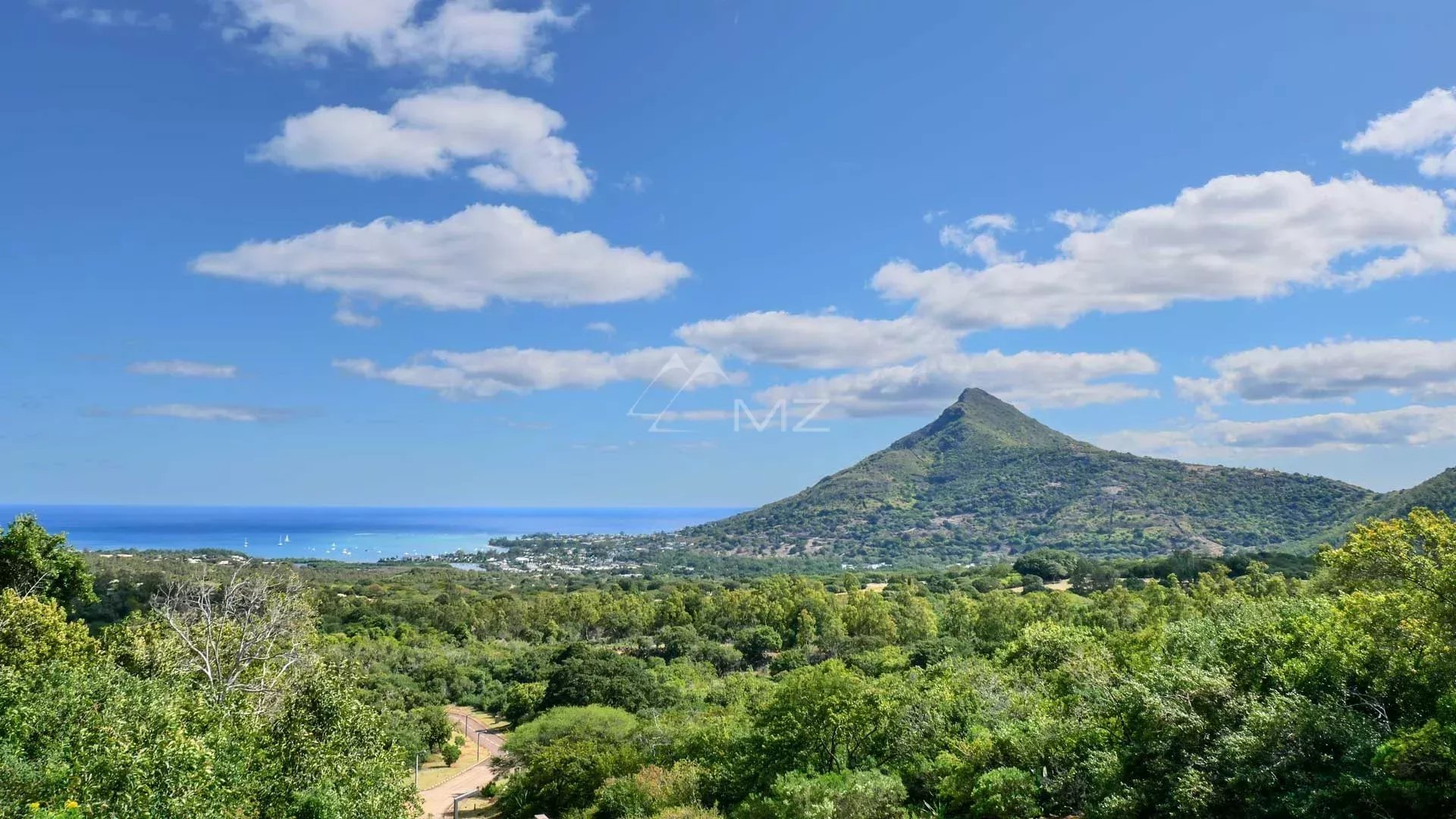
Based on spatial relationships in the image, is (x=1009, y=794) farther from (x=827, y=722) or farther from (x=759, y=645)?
(x=759, y=645)

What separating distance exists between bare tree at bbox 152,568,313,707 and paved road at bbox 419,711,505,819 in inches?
294

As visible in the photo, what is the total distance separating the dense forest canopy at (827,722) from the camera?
43.4 feet

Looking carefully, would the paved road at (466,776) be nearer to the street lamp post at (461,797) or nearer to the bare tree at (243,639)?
the street lamp post at (461,797)

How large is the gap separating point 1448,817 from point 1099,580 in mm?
81074

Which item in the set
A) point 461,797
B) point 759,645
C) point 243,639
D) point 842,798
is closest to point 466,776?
point 461,797

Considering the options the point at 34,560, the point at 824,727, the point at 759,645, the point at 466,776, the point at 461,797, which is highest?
the point at 34,560

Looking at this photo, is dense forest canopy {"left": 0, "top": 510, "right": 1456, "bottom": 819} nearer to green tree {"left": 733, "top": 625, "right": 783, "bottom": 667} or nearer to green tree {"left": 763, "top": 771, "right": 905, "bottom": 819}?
green tree {"left": 763, "top": 771, "right": 905, "bottom": 819}

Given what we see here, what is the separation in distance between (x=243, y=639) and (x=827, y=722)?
16.6 m

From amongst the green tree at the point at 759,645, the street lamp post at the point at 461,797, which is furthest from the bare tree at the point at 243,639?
the green tree at the point at 759,645

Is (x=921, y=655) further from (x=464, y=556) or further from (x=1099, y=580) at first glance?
(x=464, y=556)

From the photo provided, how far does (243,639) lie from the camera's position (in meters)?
21.4

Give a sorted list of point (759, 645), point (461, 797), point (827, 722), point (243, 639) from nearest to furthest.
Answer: point (243, 639)
point (827, 722)
point (461, 797)
point (759, 645)

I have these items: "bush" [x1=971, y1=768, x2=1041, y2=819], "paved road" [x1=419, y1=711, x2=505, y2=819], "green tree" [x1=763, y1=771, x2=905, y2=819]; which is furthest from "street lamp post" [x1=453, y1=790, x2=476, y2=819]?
"bush" [x1=971, y1=768, x2=1041, y2=819]

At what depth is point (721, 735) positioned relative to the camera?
27.9m
